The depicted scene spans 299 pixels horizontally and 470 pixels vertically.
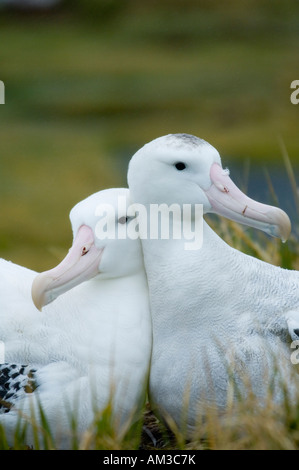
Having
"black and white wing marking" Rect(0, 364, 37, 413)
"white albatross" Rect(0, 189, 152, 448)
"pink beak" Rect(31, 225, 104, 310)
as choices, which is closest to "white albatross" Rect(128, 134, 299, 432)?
"white albatross" Rect(0, 189, 152, 448)

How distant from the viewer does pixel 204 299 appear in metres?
3.88

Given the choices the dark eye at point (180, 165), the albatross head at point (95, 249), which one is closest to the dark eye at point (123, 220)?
the albatross head at point (95, 249)

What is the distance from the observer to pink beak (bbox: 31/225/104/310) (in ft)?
12.4

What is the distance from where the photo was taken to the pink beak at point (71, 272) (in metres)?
3.78

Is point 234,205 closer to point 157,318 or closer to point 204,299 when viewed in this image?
point 204,299

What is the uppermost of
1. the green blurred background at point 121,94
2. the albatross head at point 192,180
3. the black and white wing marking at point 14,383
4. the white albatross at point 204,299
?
the green blurred background at point 121,94

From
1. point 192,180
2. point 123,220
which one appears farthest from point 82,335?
point 192,180

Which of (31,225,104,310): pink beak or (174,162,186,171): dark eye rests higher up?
(174,162,186,171): dark eye

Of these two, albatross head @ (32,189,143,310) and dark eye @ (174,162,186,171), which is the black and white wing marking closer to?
albatross head @ (32,189,143,310)

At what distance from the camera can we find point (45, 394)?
3807 mm

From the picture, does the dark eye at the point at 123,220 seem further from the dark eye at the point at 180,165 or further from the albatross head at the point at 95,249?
the dark eye at the point at 180,165

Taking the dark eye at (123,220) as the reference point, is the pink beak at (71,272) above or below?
below

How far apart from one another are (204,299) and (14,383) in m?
0.83
